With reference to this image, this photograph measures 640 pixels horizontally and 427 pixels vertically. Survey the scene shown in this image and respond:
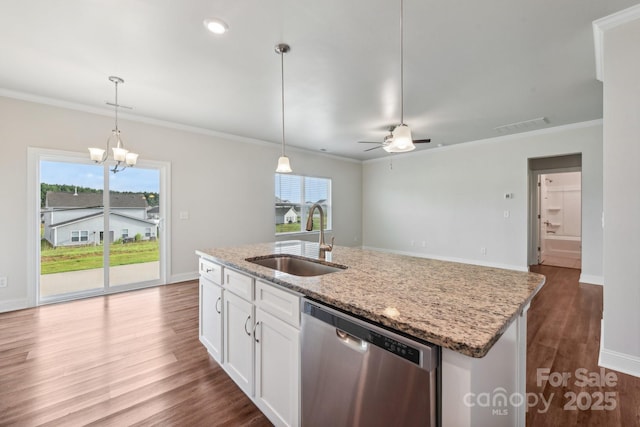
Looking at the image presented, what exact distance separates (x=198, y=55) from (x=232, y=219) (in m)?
3.13

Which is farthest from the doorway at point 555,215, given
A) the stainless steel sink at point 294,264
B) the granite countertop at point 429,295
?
the stainless steel sink at point 294,264

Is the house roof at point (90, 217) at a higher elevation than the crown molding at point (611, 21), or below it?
below

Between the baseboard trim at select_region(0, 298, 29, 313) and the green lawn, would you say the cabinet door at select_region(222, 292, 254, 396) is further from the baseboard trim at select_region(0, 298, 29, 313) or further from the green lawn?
the baseboard trim at select_region(0, 298, 29, 313)

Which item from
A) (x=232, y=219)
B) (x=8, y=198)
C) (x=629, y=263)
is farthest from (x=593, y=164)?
(x=8, y=198)

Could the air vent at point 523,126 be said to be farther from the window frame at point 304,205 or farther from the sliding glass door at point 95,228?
the sliding glass door at point 95,228

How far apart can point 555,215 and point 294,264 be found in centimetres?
858

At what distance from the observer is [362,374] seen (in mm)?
1010

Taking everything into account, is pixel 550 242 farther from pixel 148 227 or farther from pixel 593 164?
pixel 148 227

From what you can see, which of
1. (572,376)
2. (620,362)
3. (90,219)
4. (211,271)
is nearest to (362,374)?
(211,271)

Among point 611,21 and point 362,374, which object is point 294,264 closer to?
point 362,374

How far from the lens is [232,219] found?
5137mm

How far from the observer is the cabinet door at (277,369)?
133 centimetres

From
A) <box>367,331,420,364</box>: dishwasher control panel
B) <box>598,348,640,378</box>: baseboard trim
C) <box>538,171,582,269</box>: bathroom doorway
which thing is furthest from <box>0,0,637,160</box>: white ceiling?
<box>538,171,582,269</box>: bathroom doorway

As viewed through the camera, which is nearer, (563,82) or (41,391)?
(41,391)
